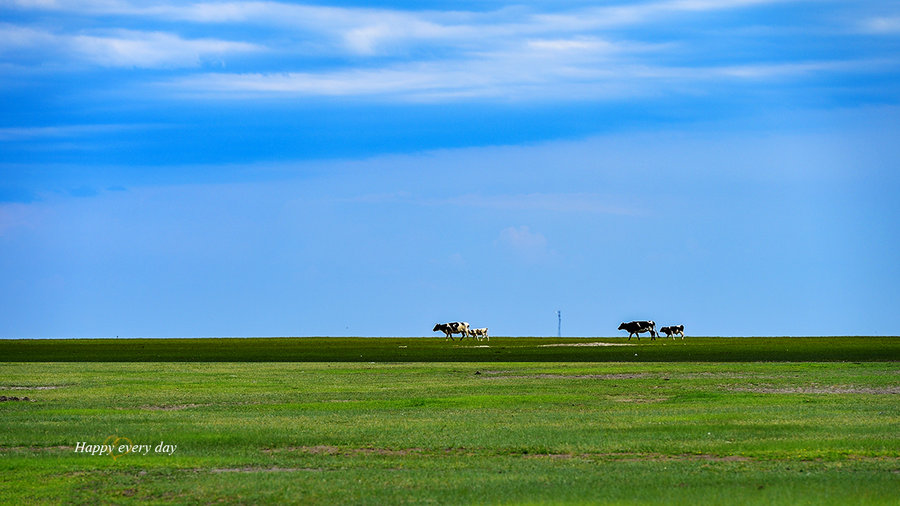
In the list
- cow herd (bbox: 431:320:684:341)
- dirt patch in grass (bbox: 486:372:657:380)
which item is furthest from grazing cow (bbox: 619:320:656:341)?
dirt patch in grass (bbox: 486:372:657:380)

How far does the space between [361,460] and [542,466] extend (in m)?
3.54

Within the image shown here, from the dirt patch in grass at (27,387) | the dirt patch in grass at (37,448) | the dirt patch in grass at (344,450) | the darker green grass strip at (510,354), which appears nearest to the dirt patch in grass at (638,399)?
the dirt patch in grass at (344,450)

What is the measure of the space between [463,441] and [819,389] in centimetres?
1892

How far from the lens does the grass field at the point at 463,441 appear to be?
685 inches

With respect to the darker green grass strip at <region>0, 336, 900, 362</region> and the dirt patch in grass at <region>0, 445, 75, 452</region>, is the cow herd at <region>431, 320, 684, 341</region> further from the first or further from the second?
the dirt patch in grass at <region>0, 445, 75, 452</region>

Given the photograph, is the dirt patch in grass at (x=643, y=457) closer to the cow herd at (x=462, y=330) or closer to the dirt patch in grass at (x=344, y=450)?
the dirt patch in grass at (x=344, y=450)

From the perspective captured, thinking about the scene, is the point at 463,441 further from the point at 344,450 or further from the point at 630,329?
the point at 630,329

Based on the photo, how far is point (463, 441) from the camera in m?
23.4

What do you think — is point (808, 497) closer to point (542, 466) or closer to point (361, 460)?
point (542, 466)

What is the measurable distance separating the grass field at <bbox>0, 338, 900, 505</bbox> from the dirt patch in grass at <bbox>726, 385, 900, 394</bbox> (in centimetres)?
13

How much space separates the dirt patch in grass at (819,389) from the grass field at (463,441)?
0.13 meters

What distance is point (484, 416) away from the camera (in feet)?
94.5

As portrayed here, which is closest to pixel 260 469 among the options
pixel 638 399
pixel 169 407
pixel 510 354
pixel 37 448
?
pixel 37 448

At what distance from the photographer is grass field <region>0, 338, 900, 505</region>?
17391mm
